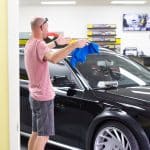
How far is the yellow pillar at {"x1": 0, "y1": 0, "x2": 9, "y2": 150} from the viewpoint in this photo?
4.91 feet

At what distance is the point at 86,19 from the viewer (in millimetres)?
13195

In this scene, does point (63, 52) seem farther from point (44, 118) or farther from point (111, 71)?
point (111, 71)

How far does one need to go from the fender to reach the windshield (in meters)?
0.43

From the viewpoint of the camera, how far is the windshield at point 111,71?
13.0 ft

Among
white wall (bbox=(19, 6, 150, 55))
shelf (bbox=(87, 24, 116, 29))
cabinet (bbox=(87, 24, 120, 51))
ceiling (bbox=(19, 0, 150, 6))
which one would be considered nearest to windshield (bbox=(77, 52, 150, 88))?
ceiling (bbox=(19, 0, 150, 6))

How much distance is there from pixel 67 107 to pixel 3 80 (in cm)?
227

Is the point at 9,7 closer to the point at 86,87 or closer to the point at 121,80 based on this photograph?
the point at 86,87

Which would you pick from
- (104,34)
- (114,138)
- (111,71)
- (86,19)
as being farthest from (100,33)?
(114,138)

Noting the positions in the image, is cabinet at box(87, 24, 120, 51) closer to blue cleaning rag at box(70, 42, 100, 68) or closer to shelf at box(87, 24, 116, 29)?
shelf at box(87, 24, 116, 29)

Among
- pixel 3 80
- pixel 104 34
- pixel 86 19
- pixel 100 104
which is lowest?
pixel 100 104

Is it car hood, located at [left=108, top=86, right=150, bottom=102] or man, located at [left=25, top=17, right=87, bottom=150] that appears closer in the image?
man, located at [left=25, top=17, right=87, bottom=150]

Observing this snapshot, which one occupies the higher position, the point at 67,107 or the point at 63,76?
the point at 63,76

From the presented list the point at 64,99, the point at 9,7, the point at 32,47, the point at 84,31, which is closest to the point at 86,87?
the point at 64,99

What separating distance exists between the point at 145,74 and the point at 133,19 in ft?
29.7
